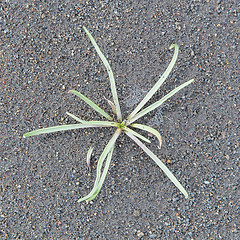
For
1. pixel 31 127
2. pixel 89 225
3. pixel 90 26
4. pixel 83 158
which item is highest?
pixel 90 26

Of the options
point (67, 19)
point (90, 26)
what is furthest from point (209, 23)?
point (67, 19)

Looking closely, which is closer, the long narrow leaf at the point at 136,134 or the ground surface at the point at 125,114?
the long narrow leaf at the point at 136,134

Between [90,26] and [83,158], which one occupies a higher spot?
[90,26]

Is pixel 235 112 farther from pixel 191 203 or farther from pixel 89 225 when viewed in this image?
pixel 89 225

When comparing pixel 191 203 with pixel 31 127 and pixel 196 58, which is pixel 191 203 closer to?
pixel 196 58

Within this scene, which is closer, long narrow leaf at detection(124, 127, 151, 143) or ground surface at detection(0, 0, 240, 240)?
long narrow leaf at detection(124, 127, 151, 143)

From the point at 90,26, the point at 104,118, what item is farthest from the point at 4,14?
the point at 104,118

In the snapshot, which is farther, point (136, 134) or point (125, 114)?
point (125, 114)
